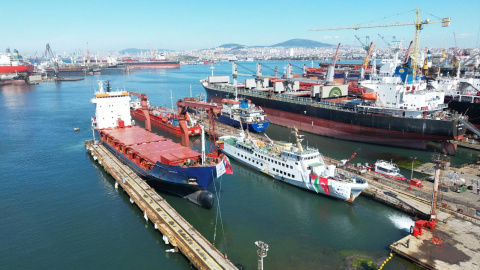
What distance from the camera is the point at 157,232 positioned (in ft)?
73.7

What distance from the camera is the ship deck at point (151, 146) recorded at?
28842 millimetres

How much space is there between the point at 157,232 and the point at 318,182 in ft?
47.4

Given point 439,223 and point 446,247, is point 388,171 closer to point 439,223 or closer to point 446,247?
point 439,223

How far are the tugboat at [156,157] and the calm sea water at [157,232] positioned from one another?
1738 millimetres

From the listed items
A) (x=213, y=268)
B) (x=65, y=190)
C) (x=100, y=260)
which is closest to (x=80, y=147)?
(x=65, y=190)

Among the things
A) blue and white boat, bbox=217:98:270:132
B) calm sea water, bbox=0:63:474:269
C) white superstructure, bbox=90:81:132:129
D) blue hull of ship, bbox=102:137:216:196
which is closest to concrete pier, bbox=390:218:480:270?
calm sea water, bbox=0:63:474:269

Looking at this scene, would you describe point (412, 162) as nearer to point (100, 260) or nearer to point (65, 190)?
point (100, 260)

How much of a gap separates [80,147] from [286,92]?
40.6m

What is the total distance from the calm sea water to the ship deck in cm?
399

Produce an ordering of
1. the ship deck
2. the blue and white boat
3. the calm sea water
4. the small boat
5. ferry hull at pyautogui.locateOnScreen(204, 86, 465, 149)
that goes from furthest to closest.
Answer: the blue and white boat
ferry hull at pyautogui.locateOnScreen(204, 86, 465, 149)
the small boat
the ship deck
the calm sea water

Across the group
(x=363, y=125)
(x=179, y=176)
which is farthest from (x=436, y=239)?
(x=363, y=125)

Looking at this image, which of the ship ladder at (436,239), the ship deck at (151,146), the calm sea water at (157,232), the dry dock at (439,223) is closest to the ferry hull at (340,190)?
the calm sea water at (157,232)

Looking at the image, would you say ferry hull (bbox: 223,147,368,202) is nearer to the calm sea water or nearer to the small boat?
the calm sea water

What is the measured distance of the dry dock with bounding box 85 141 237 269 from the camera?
18.0 m
